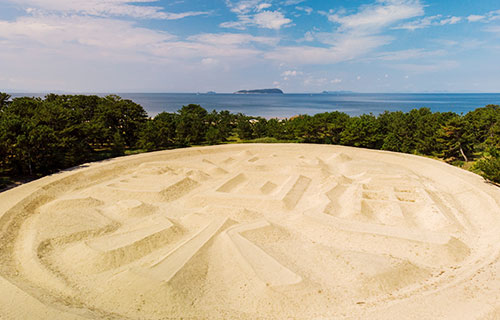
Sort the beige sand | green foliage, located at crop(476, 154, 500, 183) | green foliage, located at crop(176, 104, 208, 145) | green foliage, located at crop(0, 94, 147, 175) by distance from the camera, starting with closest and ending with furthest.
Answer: the beige sand → green foliage, located at crop(476, 154, 500, 183) → green foliage, located at crop(0, 94, 147, 175) → green foliage, located at crop(176, 104, 208, 145)

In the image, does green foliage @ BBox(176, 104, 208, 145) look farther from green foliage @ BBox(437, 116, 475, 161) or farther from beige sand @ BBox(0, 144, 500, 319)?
green foliage @ BBox(437, 116, 475, 161)

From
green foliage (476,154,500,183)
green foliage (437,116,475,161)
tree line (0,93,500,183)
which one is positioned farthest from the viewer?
green foliage (437,116,475,161)

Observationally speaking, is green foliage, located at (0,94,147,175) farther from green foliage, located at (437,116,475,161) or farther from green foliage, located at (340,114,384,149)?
green foliage, located at (437,116,475,161)

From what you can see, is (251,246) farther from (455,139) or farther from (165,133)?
(455,139)

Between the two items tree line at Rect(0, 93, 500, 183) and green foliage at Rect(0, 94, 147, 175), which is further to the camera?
tree line at Rect(0, 93, 500, 183)

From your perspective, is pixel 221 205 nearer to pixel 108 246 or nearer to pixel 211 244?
pixel 211 244

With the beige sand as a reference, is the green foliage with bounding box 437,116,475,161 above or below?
above

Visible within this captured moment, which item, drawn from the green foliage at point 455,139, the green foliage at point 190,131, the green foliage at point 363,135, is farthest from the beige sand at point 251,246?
the green foliage at point 190,131

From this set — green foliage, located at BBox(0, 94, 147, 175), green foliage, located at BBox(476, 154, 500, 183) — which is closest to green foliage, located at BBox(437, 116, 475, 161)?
green foliage, located at BBox(476, 154, 500, 183)
